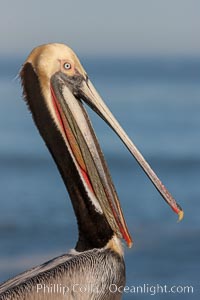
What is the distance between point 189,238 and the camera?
11797 mm

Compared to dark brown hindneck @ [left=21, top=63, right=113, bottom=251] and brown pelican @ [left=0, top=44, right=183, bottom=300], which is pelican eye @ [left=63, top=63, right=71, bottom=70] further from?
dark brown hindneck @ [left=21, top=63, right=113, bottom=251]

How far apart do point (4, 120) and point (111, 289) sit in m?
15.8

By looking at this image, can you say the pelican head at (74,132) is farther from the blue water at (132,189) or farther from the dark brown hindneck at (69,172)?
the blue water at (132,189)

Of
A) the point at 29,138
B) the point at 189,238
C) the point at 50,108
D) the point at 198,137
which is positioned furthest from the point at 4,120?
the point at 50,108

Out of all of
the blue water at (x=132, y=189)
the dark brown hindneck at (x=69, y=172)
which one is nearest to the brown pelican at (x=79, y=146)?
the dark brown hindneck at (x=69, y=172)

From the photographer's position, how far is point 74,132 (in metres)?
5.50

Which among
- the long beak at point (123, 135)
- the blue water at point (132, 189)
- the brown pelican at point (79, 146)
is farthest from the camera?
the blue water at point (132, 189)

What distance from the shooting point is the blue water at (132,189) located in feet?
35.3

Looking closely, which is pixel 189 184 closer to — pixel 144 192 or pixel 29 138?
pixel 144 192

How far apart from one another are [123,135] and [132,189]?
8.67 meters

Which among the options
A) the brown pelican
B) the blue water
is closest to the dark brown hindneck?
the brown pelican

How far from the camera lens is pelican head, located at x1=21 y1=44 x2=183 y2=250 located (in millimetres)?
5469

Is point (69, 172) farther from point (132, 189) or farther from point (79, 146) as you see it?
point (132, 189)

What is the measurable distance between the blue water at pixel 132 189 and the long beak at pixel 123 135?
1.01ft
